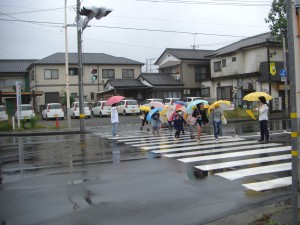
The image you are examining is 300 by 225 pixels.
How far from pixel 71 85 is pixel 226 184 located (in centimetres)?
3866

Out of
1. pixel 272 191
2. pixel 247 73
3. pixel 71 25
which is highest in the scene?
pixel 71 25

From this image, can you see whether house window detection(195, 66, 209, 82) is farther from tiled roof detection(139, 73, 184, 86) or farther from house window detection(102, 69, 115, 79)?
house window detection(102, 69, 115, 79)

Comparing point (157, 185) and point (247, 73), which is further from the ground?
point (247, 73)

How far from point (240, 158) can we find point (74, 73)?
36.8 m

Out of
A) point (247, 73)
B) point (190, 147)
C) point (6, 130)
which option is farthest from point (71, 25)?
point (247, 73)

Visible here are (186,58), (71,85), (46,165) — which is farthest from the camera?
(71,85)

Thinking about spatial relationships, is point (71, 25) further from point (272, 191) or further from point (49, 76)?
point (49, 76)

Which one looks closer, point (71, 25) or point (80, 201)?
point (80, 201)

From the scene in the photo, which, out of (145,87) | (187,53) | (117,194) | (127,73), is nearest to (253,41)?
(187,53)

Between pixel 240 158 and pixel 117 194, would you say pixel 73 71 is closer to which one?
pixel 240 158

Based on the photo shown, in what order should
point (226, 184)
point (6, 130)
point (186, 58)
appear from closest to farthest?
1. point (226, 184)
2. point (6, 130)
3. point (186, 58)

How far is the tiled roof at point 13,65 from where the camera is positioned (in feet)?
154

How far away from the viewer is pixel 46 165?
31.4ft

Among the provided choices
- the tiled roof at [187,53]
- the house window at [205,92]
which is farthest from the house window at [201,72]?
the house window at [205,92]
